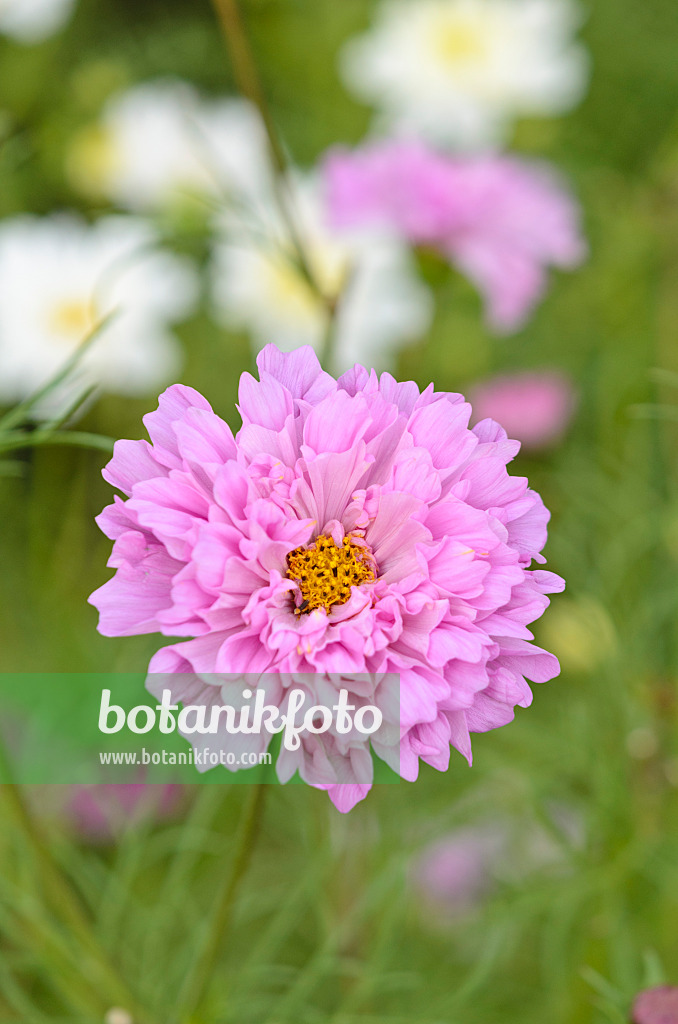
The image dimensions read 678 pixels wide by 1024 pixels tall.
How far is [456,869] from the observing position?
0.64 m

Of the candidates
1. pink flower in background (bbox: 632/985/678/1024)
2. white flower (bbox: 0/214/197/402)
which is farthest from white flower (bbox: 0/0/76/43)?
pink flower in background (bbox: 632/985/678/1024)

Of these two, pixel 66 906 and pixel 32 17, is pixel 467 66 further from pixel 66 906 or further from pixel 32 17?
pixel 66 906

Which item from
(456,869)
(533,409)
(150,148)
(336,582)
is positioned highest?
(150,148)

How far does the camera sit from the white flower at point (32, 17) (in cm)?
64

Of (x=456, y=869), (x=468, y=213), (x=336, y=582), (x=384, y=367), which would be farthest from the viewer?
(x=384, y=367)

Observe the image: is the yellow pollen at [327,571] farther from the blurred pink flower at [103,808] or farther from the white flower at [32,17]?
the white flower at [32,17]

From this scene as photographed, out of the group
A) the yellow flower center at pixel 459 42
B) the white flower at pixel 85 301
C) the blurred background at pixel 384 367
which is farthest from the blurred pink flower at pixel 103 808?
the yellow flower center at pixel 459 42

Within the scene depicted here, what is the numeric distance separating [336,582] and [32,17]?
70cm

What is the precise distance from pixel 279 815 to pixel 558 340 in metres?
0.52

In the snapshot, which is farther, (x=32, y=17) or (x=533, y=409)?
(x=32, y=17)

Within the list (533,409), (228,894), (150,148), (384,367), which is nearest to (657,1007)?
(228,894)

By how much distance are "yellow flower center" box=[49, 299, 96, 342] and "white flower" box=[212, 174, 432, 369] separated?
132 mm

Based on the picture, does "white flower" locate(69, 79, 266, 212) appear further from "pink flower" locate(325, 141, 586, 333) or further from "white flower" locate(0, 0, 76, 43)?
"pink flower" locate(325, 141, 586, 333)

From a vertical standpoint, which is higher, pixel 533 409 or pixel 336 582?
pixel 533 409
